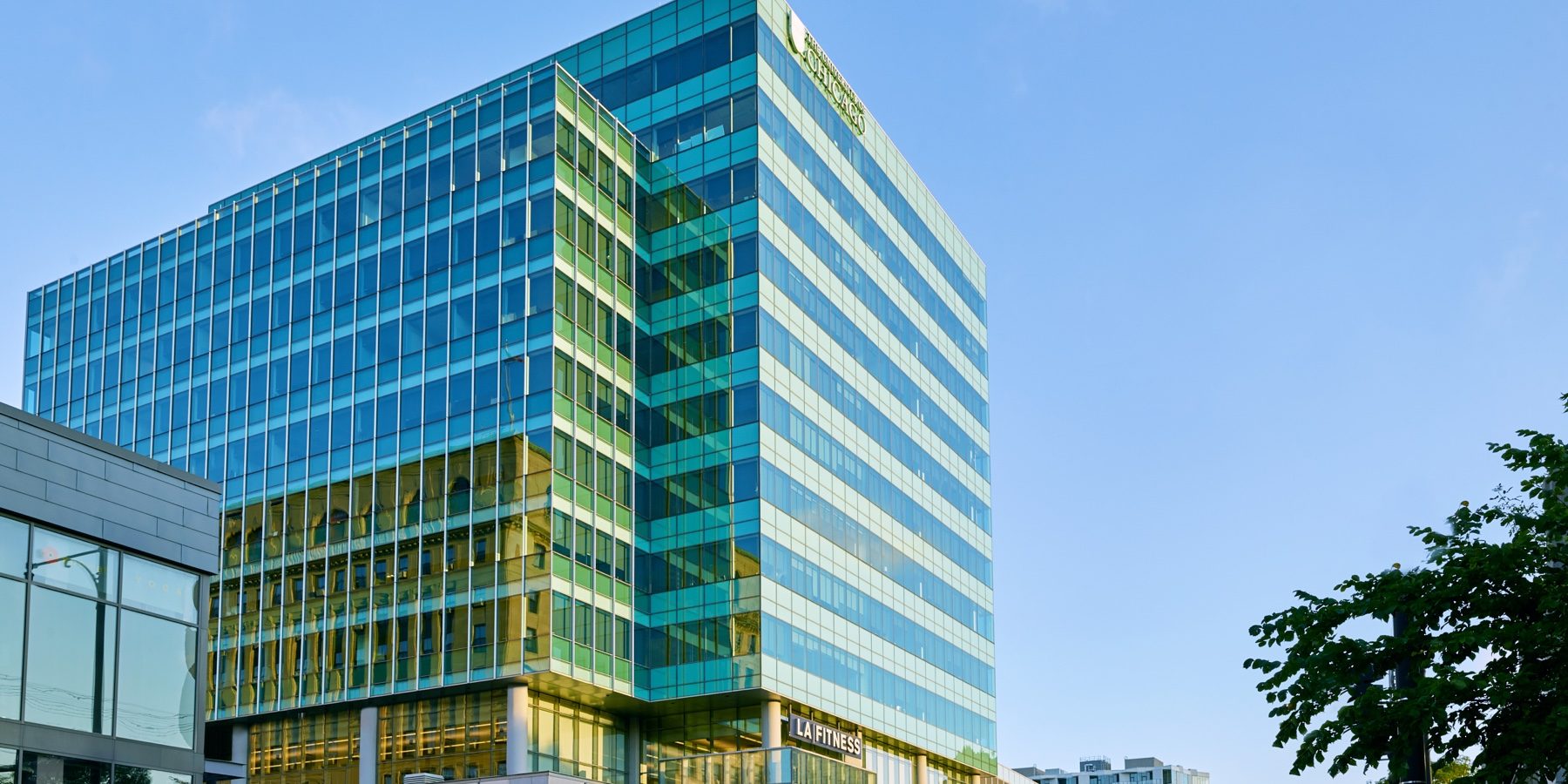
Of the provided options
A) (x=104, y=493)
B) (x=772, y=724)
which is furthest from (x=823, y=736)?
(x=104, y=493)

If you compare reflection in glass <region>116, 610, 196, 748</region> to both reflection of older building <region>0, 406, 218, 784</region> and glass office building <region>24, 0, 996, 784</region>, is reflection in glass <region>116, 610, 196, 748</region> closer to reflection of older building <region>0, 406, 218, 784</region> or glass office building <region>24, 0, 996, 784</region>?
reflection of older building <region>0, 406, 218, 784</region>

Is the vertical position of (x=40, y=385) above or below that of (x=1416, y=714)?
above

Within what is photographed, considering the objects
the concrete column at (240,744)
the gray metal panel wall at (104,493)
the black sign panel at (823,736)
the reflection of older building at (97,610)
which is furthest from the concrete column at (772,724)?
the reflection of older building at (97,610)

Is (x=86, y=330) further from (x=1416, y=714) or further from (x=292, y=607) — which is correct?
(x=1416, y=714)

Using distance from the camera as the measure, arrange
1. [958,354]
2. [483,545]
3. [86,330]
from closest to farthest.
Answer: [483,545]
[86,330]
[958,354]

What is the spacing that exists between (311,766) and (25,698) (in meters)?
40.9

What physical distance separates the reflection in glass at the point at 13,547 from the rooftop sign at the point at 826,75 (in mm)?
51623

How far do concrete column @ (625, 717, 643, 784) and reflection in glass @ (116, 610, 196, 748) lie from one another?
123 ft

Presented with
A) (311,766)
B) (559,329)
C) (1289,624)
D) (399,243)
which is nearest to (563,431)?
(559,329)

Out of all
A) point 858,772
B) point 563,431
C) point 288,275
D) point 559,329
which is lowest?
point 858,772

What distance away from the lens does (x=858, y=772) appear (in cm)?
6612

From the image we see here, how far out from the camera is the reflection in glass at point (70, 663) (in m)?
28.3

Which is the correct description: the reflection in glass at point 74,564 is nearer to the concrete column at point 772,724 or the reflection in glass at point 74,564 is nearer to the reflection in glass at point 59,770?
the reflection in glass at point 59,770

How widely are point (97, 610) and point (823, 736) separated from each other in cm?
4319
